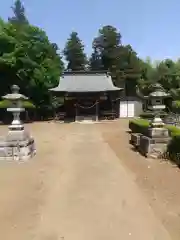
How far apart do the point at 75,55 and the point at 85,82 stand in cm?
3162

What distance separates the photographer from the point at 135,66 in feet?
183

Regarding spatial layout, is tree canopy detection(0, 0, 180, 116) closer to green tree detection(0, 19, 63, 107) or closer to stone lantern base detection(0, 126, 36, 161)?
green tree detection(0, 19, 63, 107)

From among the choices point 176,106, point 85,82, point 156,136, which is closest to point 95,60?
point 85,82

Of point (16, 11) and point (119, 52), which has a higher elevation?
point (16, 11)

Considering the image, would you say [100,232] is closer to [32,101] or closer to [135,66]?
[32,101]

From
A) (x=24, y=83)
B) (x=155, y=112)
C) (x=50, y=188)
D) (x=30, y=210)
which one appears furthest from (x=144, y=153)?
(x=24, y=83)

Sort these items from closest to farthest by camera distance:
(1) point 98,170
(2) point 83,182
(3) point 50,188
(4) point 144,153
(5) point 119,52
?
(3) point 50,188, (2) point 83,182, (1) point 98,170, (4) point 144,153, (5) point 119,52

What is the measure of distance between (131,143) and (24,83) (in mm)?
20001

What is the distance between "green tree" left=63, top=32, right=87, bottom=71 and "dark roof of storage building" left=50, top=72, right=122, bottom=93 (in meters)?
28.0

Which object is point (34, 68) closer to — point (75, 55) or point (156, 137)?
point (156, 137)

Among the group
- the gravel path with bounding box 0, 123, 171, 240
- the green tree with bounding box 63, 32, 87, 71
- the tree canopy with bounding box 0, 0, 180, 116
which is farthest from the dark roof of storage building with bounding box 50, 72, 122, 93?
the green tree with bounding box 63, 32, 87, 71

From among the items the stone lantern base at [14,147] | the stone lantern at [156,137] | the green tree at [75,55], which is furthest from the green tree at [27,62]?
the green tree at [75,55]

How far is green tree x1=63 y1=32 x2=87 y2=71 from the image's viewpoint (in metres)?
65.9

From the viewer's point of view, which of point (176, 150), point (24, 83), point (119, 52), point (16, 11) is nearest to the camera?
point (176, 150)
